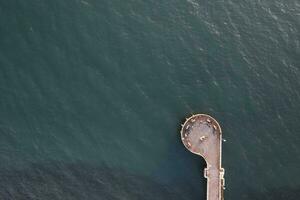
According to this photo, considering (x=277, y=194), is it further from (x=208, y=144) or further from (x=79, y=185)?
(x=79, y=185)

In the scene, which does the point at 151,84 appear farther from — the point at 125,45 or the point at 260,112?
the point at 260,112

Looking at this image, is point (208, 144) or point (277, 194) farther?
point (208, 144)

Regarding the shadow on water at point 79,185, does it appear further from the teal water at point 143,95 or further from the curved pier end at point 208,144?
the curved pier end at point 208,144

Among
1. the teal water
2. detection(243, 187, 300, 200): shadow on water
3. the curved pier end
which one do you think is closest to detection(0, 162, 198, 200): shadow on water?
the teal water

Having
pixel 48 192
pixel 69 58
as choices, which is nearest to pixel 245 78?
pixel 69 58

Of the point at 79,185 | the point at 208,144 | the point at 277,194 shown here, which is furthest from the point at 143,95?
the point at 277,194

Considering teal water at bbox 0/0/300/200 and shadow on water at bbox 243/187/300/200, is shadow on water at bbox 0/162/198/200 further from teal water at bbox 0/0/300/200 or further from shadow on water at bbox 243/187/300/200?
shadow on water at bbox 243/187/300/200
